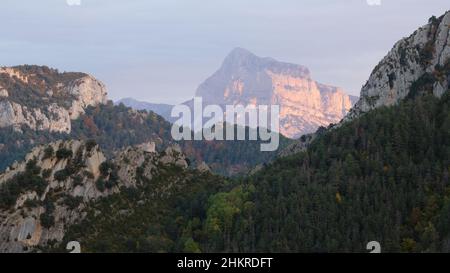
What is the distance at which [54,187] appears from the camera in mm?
167750

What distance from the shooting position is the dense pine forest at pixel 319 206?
149125 mm

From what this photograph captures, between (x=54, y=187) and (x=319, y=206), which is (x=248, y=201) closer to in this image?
(x=319, y=206)

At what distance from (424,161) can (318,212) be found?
107 feet

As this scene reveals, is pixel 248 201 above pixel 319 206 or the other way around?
above

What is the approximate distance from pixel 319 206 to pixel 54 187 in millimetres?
62352

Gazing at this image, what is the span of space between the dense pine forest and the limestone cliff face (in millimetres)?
4048

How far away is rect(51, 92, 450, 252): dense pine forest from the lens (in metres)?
149

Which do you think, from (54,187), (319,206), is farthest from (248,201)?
(54,187)

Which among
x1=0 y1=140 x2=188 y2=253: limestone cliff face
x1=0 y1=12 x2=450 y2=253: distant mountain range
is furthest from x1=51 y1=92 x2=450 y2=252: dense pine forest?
x1=0 y1=140 x2=188 y2=253: limestone cliff face

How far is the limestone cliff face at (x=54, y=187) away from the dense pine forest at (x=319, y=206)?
4.05m

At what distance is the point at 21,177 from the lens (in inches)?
6575

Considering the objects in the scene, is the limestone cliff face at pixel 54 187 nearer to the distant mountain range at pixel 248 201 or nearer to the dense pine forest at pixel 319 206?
the distant mountain range at pixel 248 201

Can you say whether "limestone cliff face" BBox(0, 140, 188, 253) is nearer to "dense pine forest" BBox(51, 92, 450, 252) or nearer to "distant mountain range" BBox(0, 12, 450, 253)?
"distant mountain range" BBox(0, 12, 450, 253)
